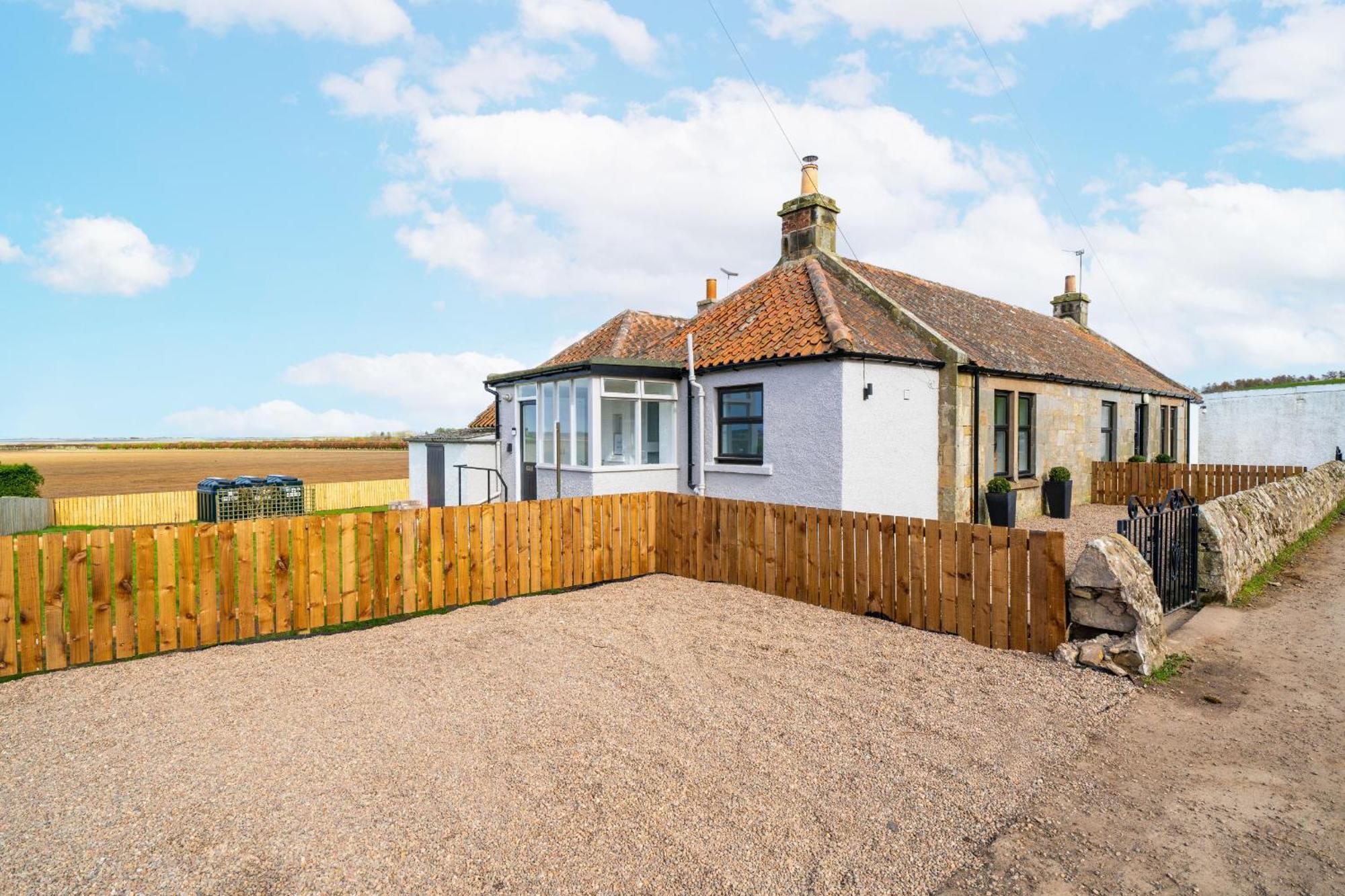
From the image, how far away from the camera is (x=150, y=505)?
25.3 meters

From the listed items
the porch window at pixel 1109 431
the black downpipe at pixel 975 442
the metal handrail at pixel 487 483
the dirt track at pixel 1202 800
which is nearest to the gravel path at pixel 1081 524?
the black downpipe at pixel 975 442

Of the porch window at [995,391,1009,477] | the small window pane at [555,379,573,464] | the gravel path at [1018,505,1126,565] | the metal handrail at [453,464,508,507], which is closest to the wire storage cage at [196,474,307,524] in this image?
the metal handrail at [453,464,508,507]

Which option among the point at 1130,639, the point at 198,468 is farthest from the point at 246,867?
the point at 198,468

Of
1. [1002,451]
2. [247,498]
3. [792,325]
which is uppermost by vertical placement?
[792,325]

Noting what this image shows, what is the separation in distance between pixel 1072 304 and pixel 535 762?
28.4m

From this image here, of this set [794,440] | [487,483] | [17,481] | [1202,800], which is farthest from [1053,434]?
[17,481]

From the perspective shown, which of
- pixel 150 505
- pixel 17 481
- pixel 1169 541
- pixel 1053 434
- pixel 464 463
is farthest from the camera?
pixel 150 505

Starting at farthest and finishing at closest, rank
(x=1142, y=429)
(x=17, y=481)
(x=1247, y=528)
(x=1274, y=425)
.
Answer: (x=1274, y=425) → (x=17, y=481) → (x=1142, y=429) → (x=1247, y=528)

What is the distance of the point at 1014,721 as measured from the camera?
5.12m

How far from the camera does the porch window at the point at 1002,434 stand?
1531cm

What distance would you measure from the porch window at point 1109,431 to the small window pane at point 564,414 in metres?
15.4

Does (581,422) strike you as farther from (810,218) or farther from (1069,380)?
(1069,380)

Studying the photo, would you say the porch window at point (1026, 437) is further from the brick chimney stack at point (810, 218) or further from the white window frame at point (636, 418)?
the white window frame at point (636, 418)

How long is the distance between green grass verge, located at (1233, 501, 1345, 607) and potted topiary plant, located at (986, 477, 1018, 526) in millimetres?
4036
